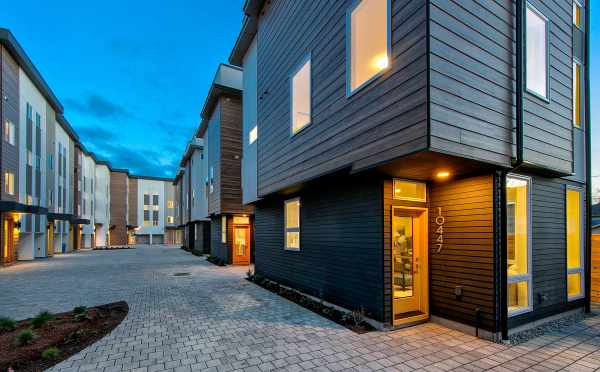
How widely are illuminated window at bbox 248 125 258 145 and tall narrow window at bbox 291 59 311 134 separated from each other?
3337 millimetres

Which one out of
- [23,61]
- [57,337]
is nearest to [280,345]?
[57,337]

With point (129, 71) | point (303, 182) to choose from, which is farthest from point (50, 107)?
point (129, 71)

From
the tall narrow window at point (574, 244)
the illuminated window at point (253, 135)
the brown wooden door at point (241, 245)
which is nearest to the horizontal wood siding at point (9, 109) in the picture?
the brown wooden door at point (241, 245)

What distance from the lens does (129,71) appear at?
17762 centimetres

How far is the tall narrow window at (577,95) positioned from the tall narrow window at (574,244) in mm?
1578

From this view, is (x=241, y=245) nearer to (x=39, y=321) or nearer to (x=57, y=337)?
(x=39, y=321)

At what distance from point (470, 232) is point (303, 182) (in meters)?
3.72

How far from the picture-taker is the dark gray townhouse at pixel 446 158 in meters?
4.30

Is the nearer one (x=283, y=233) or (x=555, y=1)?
(x=555, y=1)

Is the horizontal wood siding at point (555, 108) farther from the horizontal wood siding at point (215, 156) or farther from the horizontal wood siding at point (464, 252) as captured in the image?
the horizontal wood siding at point (215, 156)

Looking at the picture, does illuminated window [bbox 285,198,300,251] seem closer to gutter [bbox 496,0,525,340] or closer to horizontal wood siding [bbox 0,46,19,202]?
gutter [bbox 496,0,525,340]

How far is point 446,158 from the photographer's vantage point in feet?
14.2

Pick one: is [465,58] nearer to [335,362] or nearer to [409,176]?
[409,176]

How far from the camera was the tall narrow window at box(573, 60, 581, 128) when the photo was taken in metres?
6.82
